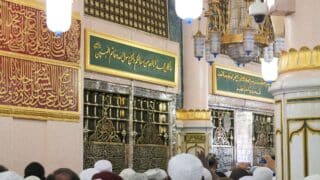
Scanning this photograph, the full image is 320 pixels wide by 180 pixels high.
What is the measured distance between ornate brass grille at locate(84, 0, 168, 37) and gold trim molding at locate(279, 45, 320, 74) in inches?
209

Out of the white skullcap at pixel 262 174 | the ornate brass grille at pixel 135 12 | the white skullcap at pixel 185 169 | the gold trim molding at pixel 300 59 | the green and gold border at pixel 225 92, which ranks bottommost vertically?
the white skullcap at pixel 262 174

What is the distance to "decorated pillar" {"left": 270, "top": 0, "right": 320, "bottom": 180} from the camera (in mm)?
4180

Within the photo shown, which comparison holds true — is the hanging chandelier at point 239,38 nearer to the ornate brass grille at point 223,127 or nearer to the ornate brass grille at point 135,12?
the ornate brass grille at point 135,12

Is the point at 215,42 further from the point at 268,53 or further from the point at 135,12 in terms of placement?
the point at 135,12

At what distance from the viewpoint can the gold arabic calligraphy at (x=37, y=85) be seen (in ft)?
24.8

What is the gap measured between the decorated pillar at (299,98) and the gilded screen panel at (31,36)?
4.03 metres

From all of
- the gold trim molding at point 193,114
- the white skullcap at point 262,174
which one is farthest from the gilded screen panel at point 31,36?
the white skullcap at point 262,174

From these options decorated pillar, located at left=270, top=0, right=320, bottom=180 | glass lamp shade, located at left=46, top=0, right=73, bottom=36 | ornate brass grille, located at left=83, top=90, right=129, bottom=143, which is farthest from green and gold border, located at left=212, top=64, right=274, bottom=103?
decorated pillar, located at left=270, top=0, right=320, bottom=180

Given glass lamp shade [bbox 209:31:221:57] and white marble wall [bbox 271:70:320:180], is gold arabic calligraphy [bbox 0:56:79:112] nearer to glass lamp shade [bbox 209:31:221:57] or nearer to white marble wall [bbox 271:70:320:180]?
glass lamp shade [bbox 209:31:221:57]

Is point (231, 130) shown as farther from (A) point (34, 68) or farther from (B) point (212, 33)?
(A) point (34, 68)

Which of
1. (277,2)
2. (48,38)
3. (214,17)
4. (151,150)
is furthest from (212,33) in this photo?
(277,2)

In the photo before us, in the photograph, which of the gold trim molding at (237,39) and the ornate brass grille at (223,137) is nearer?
the gold trim molding at (237,39)

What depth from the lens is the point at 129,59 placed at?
1010 cm

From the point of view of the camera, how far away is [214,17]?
32.5 ft
